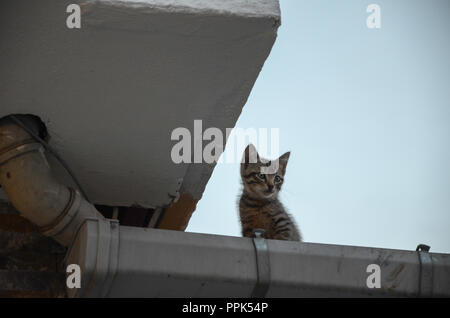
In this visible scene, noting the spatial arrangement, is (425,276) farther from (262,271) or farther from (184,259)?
(184,259)

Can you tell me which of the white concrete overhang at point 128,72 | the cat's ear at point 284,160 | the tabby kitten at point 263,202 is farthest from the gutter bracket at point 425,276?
the cat's ear at point 284,160

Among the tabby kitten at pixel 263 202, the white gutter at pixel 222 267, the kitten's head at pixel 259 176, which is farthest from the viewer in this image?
the kitten's head at pixel 259 176

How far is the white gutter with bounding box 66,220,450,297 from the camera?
9.27 ft

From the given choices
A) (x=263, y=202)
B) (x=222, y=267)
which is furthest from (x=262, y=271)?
(x=263, y=202)

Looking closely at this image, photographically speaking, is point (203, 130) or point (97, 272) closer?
point (97, 272)

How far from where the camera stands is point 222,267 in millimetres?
2992

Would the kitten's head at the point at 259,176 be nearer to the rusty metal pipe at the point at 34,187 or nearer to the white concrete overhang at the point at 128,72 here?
the white concrete overhang at the point at 128,72

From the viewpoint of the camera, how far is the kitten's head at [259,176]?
5.34m

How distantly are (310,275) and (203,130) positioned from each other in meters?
1.04

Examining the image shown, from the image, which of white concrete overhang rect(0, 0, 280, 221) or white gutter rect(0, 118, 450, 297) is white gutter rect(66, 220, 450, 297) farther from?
white concrete overhang rect(0, 0, 280, 221)

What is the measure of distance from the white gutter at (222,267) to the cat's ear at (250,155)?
258 cm

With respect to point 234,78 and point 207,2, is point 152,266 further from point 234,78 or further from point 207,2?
point 207,2

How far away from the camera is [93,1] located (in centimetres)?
278
